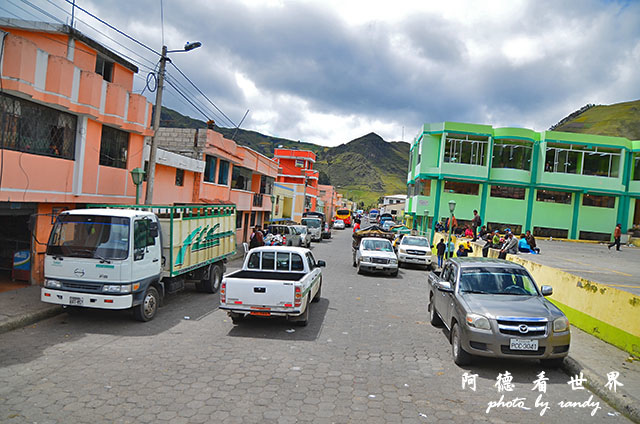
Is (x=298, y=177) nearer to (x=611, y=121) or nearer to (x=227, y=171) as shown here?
(x=227, y=171)

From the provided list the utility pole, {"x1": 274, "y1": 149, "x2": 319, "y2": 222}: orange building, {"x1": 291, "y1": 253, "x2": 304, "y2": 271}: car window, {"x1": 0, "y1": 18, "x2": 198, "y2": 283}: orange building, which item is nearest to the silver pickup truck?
{"x1": 291, "y1": 253, "x2": 304, "y2": 271}: car window

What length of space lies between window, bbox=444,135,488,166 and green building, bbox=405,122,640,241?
0.27 ft

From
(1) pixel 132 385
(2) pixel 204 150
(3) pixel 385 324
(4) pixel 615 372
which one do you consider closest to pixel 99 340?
(1) pixel 132 385

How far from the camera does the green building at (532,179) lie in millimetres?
36719

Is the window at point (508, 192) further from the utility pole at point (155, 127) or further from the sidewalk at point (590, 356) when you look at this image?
the utility pole at point (155, 127)

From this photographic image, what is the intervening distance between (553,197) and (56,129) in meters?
38.5

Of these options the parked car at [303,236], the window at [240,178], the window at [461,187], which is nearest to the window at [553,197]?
the window at [461,187]

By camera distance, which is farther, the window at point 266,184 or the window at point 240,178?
the window at point 266,184

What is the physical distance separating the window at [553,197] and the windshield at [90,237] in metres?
37.5

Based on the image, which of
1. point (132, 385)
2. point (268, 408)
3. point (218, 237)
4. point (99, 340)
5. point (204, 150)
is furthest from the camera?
point (204, 150)

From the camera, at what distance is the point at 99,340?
7.71m

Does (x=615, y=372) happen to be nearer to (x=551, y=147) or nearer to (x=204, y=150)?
(x=204, y=150)

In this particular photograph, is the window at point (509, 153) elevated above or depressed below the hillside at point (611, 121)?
below

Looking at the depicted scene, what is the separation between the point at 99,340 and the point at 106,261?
1560 millimetres
